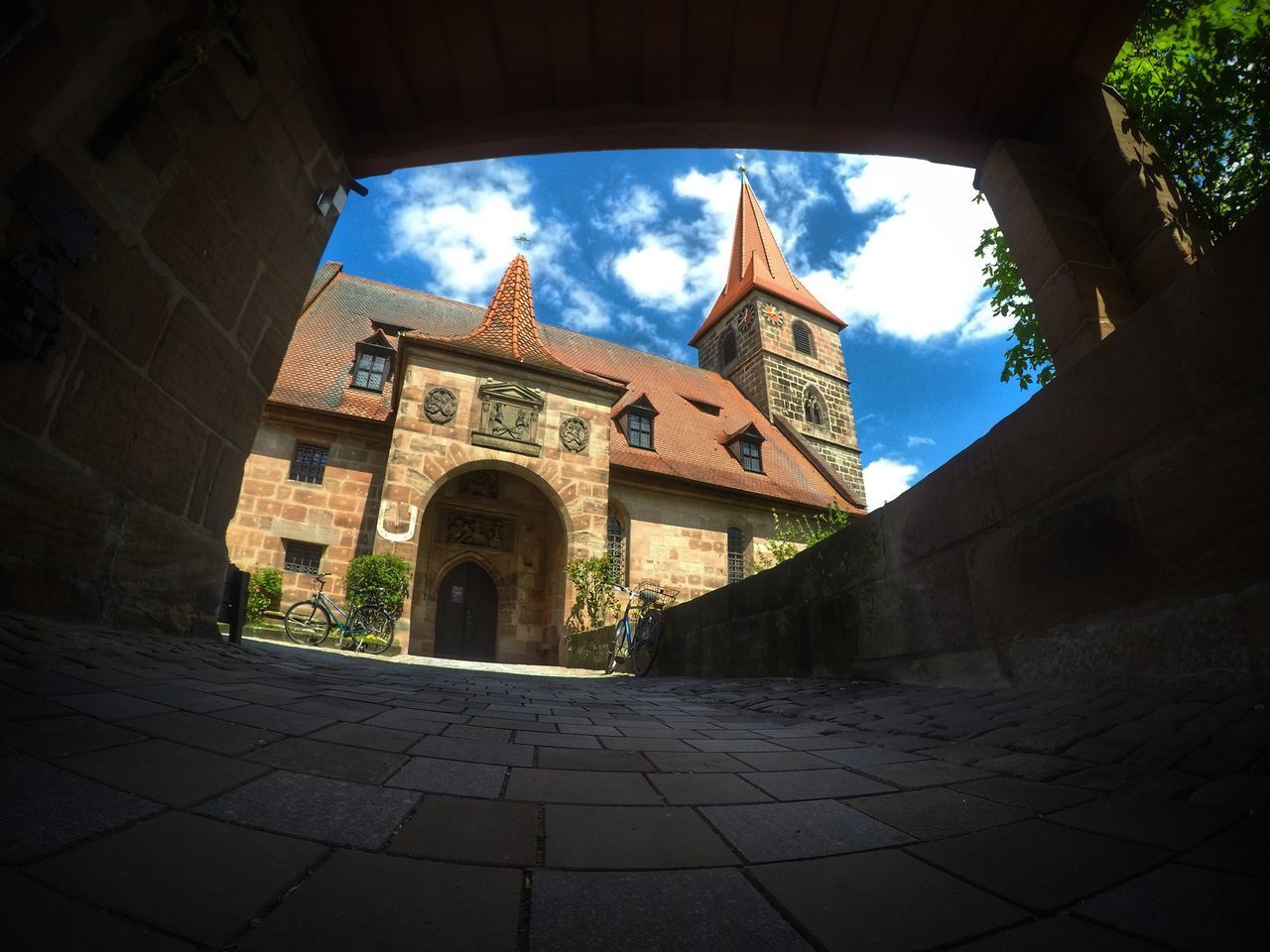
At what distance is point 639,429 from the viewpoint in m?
17.6

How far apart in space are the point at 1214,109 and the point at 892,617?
5.50 m

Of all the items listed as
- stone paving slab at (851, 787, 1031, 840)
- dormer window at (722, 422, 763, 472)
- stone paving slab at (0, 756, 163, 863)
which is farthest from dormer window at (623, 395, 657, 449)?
stone paving slab at (0, 756, 163, 863)

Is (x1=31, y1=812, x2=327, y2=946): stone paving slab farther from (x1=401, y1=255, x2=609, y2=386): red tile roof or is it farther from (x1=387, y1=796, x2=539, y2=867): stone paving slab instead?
(x1=401, y1=255, x2=609, y2=386): red tile roof

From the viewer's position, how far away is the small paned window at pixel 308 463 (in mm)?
13164

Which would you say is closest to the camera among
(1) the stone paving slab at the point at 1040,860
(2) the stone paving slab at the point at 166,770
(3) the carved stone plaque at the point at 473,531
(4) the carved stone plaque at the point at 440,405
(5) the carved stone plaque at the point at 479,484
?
(1) the stone paving slab at the point at 1040,860

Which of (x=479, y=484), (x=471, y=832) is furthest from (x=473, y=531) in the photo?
(x=471, y=832)

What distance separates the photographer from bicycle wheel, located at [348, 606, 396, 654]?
10273 mm

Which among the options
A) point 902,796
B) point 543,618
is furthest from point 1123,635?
point 543,618

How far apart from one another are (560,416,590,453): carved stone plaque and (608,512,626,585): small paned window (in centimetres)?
285

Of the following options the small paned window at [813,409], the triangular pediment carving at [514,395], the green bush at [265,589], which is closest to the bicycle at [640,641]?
the triangular pediment carving at [514,395]

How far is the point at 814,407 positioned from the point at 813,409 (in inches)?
4.4

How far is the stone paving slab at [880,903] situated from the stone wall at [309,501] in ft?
42.4

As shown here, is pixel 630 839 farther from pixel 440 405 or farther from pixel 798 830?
pixel 440 405

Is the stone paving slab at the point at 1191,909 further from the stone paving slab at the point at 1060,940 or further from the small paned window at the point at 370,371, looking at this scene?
the small paned window at the point at 370,371
